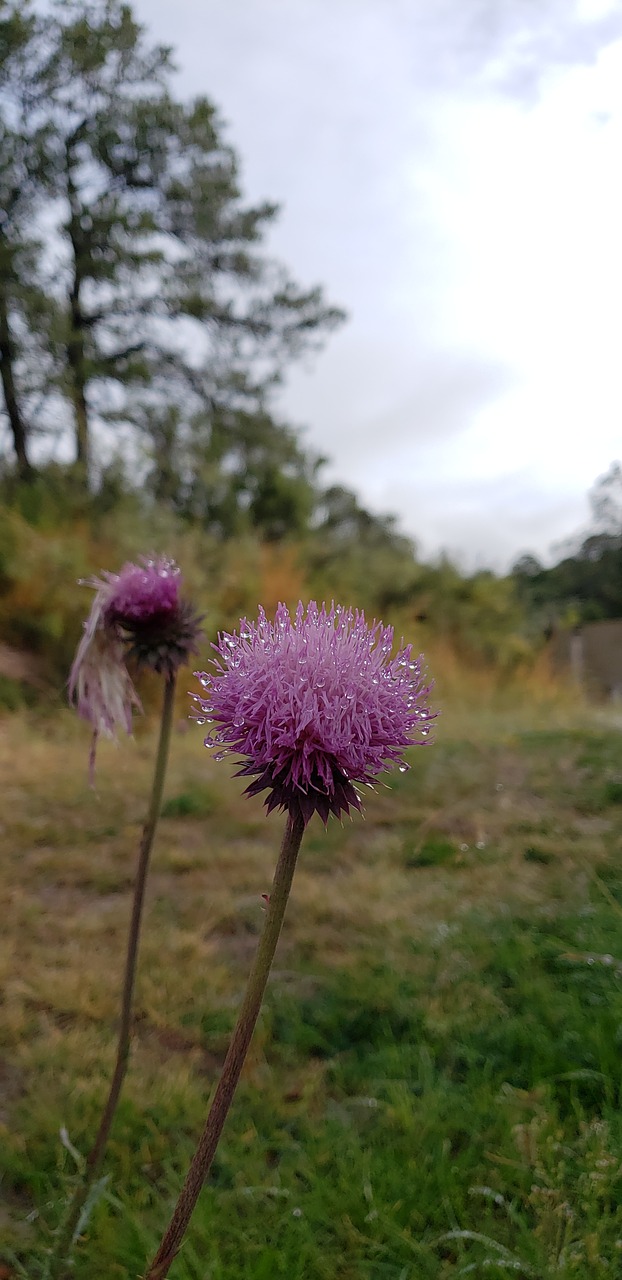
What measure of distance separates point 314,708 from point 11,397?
11.0 metres

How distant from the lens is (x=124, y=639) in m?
2.28

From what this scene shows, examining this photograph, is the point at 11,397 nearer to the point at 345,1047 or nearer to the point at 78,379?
the point at 78,379

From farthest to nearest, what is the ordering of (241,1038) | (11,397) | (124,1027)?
(11,397) < (124,1027) < (241,1038)

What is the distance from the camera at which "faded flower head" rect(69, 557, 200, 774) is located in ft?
7.28

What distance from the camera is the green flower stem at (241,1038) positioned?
3.37 feet

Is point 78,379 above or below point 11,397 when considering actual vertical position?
above

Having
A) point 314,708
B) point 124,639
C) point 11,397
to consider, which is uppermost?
point 11,397

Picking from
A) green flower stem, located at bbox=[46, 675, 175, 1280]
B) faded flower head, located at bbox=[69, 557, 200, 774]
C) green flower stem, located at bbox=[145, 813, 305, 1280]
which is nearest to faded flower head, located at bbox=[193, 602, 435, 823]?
green flower stem, located at bbox=[145, 813, 305, 1280]

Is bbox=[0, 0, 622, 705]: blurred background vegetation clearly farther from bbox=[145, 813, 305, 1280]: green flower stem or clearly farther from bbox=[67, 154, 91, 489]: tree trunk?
bbox=[145, 813, 305, 1280]: green flower stem

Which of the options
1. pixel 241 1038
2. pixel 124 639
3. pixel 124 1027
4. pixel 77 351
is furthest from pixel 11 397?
pixel 241 1038

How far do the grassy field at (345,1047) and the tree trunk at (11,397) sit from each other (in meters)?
7.10

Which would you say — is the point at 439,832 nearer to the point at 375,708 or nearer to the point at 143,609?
the point at 143,609

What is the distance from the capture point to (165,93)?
11016 mm

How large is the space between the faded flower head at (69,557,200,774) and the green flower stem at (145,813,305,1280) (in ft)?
4.03
